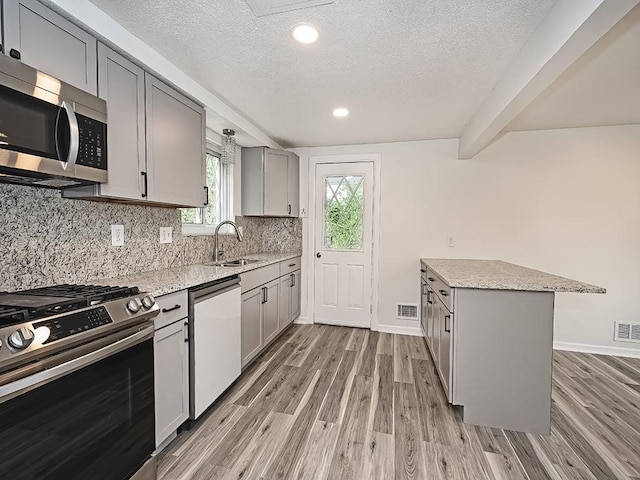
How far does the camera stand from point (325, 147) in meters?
4.19

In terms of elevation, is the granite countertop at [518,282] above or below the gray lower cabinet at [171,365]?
above

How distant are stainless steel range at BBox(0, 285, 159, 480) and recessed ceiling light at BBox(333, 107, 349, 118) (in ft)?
7.29

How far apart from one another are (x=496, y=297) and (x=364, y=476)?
1307mm

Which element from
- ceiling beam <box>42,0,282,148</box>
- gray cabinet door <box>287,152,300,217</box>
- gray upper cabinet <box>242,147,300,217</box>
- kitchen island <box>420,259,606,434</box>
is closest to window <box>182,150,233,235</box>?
gray upper cabinet <box>242,147,300,217</box>

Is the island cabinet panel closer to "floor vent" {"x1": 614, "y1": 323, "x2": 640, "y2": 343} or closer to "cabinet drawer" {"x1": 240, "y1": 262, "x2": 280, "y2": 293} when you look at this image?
"cabinet drawer" {"x1": 240, "y1": 262, "x2": 280, "y2": 293}

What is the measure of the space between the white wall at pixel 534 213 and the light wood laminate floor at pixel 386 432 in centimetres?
76

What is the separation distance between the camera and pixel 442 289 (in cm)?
249

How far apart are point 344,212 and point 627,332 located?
10.5 feet

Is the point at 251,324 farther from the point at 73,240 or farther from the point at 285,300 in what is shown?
the point at 73,240

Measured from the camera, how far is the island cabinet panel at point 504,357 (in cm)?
202

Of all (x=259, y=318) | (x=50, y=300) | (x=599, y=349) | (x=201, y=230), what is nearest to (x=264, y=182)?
(x=201, y=230)

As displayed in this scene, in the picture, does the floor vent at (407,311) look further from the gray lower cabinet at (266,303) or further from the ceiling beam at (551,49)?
the ceiling beam at (551,49)

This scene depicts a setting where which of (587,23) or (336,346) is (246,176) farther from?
(587,23)

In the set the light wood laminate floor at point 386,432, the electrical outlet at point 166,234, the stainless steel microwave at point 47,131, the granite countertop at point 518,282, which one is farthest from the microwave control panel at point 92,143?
the granite countertop at point 518,282
